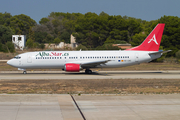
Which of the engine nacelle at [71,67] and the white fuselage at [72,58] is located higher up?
the white fuselage at [72,58]

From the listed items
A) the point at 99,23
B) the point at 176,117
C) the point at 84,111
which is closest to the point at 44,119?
the point at 84,111

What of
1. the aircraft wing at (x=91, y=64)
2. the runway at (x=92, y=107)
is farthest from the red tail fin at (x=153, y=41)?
the runway at (x=92, y=107)

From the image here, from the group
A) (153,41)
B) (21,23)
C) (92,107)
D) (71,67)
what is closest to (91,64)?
(71,67)

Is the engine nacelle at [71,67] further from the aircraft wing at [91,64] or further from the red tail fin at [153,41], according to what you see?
the red tail fin at [153,41]

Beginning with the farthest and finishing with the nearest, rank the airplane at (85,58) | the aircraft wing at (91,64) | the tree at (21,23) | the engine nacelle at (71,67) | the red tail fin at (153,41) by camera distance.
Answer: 1. the tree at (21,23)
2. the red tail fin at (153,41)
3. the airplane at (85,58)
4. the aircraft wing at (91,64)
5. the engine nacelle at (71,67)

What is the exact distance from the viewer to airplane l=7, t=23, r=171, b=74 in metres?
32.2

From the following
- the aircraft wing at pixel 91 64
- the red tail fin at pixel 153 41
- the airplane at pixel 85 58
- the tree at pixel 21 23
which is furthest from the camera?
the tree at pixel 21 23

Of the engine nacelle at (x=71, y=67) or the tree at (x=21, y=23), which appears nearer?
the engine nacelle at (x=71, y=67)

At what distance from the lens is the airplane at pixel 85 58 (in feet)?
105

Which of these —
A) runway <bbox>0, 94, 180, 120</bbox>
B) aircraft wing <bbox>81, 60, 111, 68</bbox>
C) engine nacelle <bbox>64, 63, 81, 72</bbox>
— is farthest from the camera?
aircraft wing <bbox>81, 60, 111, 68</bbox>

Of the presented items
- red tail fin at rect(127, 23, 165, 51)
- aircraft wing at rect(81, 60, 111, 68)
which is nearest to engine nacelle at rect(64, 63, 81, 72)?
aircraft wing at rect(81, 60, 111, 68)

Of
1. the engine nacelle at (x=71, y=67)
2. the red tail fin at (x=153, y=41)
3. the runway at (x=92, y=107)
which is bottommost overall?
the runway at (x=92, y=107)

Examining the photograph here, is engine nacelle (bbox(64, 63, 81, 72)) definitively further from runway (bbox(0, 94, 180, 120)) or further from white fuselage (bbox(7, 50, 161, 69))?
runway (bbox(0, 94, 180, 120))

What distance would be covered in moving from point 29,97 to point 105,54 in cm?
1944
